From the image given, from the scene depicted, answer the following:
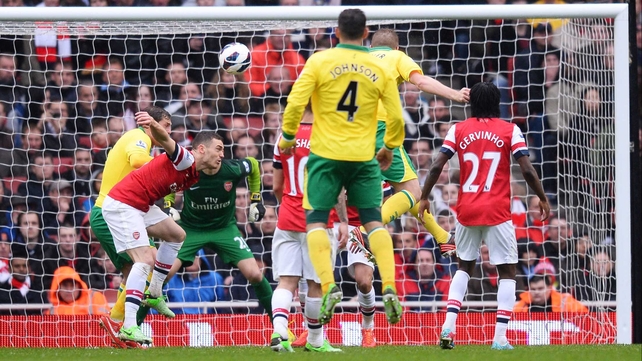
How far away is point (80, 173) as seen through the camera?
40.9 feet

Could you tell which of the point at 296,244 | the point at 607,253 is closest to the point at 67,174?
the point at 296,244

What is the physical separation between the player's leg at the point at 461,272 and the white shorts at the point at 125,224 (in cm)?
256

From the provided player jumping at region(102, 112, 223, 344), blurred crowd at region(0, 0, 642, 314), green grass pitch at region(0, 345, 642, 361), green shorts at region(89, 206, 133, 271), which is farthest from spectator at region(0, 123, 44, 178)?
green grass pitch at region(0, 345, 642, 361)

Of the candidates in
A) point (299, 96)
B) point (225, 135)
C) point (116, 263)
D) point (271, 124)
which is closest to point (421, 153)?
point (271, 124)

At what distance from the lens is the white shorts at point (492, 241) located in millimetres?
7957

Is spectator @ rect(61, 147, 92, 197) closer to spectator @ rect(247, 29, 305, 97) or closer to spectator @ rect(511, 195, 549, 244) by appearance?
spectator @ rect(247, 29, 305, 97)

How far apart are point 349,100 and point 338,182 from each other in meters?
0.55

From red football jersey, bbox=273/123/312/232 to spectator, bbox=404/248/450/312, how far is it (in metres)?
4.11

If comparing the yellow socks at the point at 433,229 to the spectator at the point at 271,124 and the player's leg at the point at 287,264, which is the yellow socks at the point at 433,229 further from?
the spectator at the point at 271,124

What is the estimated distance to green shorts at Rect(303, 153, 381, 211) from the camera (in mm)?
6992

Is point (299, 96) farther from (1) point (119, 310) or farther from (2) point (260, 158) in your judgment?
(2) point (260, 158)

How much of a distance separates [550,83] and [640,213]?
310 cm

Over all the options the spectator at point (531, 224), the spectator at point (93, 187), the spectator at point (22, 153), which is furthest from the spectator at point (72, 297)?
the spectator at point (531, 224)

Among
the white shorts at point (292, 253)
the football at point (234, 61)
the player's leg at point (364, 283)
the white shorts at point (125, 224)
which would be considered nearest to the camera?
the white shorts at point (292, 253)
